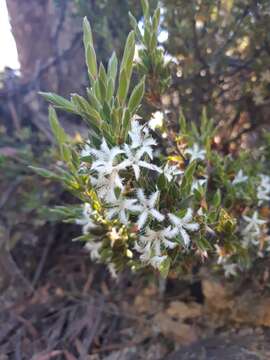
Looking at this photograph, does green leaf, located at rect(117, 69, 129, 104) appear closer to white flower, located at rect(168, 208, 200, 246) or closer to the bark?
white flower, located at rect(168, 208, 200, 246)

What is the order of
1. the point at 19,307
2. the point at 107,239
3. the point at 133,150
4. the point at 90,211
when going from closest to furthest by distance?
the point at 133,150 < the point at 90,211 < the point at 107,239 < the point at 19,307

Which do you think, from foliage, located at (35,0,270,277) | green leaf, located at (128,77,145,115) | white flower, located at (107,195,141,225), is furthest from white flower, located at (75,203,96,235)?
green leaf, located at (128,77,145,115)

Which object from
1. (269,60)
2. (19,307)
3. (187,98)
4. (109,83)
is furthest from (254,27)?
(19,307)

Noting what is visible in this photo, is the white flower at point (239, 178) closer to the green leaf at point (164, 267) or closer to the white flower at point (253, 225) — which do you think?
the white flower at point (253, 225)

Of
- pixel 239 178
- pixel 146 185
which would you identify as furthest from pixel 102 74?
pixel 239 178

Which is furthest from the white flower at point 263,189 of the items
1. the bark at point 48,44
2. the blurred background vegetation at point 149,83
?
the bark at point 48,44

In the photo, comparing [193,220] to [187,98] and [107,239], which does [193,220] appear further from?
[187,98]
